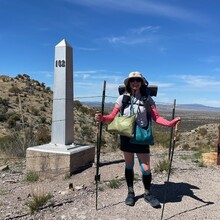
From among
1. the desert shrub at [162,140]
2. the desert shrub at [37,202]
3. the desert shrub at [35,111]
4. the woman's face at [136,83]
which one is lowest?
the desert shrub at [162,140]

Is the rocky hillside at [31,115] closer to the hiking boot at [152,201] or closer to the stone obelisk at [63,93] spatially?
the stone obelisk at [63,93]

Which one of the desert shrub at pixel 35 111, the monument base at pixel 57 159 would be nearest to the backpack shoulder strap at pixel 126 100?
the monument base at pixel 57 159

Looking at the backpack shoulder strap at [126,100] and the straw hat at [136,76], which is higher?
the straw hat at [136,76]

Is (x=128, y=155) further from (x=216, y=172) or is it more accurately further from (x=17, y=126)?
(x=17, y=126)

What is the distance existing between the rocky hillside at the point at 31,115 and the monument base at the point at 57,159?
34.1ft

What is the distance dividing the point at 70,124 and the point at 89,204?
3420mm

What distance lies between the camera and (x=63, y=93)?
9.15 m

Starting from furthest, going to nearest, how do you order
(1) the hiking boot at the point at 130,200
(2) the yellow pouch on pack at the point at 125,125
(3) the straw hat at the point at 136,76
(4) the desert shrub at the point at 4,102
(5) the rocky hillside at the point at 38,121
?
1. (4) the desert shrub at the point at 4,102
2. (5) the rocky hillside at the point at 38,121
3. (1) the hiking boot at the point at 130,200
4. (3) the straw hat at the point at 136,76
5. (2) the yellow pouch on pack at the point at 125,125

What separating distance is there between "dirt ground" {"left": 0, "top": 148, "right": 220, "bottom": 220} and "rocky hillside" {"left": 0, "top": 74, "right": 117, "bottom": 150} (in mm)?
11198

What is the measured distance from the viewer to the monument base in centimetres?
866

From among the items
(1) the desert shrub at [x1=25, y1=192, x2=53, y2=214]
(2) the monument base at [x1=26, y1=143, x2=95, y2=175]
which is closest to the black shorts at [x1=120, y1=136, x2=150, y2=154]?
(1) the desert shrub at [x1=25, y1=192, x2=53, y2=214]

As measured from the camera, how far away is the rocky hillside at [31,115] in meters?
25.3

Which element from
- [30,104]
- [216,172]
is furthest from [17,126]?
[216,172]

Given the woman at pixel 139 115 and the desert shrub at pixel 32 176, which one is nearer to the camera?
the woman at pixel 139 115
